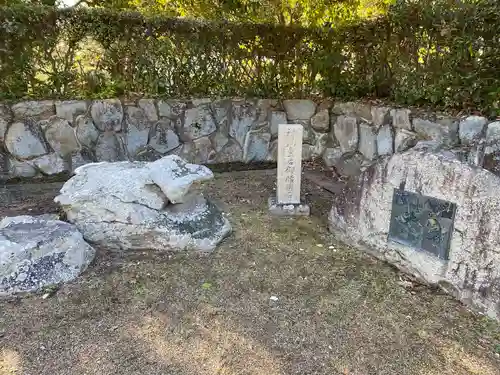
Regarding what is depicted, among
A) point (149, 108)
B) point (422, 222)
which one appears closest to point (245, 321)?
point (422, 222)

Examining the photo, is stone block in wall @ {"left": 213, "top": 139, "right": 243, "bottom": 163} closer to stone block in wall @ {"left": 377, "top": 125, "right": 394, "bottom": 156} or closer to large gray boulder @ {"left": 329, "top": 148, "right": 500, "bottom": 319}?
stone block in wall @ {"left": 377, "top": 125, "right": 394, "bottom": 156}

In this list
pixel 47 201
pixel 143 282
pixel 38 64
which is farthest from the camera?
pixel 38 64

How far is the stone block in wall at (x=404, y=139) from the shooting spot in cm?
420

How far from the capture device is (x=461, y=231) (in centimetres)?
255

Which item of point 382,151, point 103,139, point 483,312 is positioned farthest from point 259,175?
point 483,312

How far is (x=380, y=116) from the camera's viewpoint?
15.1ft

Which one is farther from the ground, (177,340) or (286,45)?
(286,45)

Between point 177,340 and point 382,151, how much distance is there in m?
3.37

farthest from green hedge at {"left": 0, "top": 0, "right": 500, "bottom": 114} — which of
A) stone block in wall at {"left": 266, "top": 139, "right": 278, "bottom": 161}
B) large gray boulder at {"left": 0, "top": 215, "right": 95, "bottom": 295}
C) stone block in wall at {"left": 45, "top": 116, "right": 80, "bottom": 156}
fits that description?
large gray boulder at {"left": 0, "top": 215, "right": 95, "bottom": 295}

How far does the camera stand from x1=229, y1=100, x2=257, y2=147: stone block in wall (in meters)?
5.42

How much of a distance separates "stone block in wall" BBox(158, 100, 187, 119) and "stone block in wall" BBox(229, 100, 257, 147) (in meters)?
0.68

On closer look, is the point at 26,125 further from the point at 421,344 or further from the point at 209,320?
the point at 421,344

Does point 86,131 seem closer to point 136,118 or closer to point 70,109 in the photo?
point 70,109

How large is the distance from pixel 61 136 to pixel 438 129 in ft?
13.6
